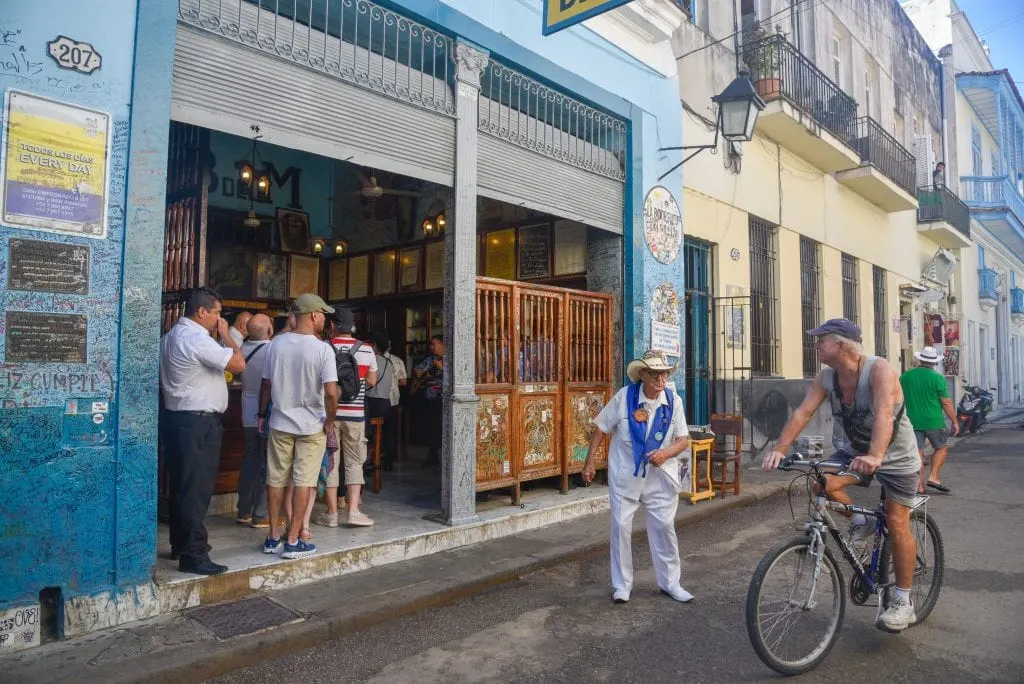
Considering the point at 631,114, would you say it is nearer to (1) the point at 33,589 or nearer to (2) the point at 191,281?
(2) the point at 191,281

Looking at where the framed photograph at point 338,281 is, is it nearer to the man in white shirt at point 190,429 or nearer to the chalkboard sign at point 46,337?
the man in white shirt at point 190,429

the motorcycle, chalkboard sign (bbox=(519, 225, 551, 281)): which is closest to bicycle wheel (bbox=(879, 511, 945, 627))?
chalkboard sign (bbox=(519, 225, 551, 281))

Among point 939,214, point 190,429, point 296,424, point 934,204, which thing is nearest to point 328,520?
point 296,424

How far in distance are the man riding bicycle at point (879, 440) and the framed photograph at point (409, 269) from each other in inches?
291

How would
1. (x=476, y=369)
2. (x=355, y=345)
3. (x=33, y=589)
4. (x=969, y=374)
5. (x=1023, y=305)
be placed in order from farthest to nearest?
(x=1023, y=305) < (x=969, y=374) < (x=476, y=369) < (x=355, y=345) < (x=33, y=589)

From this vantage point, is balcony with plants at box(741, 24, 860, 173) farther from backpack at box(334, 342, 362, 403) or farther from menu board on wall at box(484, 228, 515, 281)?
backpack at box(334, 342, 362, 403)

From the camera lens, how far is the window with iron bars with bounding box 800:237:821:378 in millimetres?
12977

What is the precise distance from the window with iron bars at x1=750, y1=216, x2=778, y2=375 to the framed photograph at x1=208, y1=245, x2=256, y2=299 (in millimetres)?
7770

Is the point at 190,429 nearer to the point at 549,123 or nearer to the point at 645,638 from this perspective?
the point at 645,638

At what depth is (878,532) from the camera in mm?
4000

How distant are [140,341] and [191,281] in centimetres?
124

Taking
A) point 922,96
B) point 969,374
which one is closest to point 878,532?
point 922,96

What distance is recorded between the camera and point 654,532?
4754 mm

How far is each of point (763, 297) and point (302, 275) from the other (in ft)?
24.6
